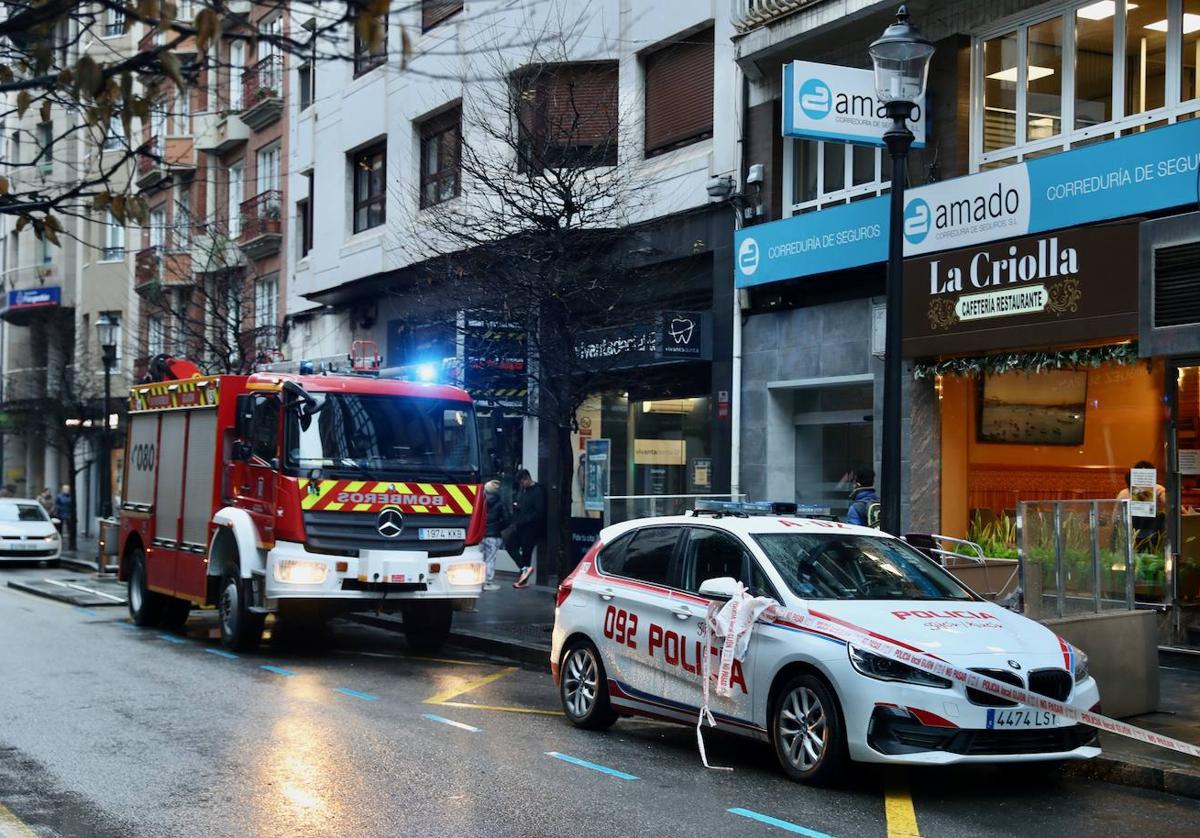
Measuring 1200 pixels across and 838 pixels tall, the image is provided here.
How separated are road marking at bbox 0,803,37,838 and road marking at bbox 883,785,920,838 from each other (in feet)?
14.3

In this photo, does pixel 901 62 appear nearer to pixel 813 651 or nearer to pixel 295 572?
pixel 813 651

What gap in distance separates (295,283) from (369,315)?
4.43 metres

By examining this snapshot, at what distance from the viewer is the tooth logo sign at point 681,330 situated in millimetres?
19203

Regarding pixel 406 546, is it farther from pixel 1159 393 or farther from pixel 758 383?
pixel 1159 393

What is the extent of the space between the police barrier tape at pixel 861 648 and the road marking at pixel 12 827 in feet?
13.1

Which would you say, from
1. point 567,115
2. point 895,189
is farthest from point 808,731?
point 567,115

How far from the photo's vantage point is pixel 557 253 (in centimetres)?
1617

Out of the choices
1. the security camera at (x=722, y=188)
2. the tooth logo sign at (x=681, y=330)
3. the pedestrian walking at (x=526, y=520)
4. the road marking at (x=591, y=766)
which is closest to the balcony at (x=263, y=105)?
the pedestrian walking at (x=526, y=520)

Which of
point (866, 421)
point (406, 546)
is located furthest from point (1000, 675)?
point (866, 421)

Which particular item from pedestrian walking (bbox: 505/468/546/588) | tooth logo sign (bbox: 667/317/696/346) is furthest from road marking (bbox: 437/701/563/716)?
pedestrian walking (bbox: 505/468/546/588)

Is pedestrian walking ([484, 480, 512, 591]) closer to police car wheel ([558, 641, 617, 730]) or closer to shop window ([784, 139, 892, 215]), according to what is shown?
shop window ([784, 139, 892, 215])

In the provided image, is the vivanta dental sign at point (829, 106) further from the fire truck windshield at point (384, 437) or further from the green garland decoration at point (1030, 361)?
the fire truck windshield at point (384, 437)

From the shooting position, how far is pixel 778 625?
883 cm

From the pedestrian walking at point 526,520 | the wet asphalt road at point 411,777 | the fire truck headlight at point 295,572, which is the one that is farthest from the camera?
the pedestrian walking at point 526,520
